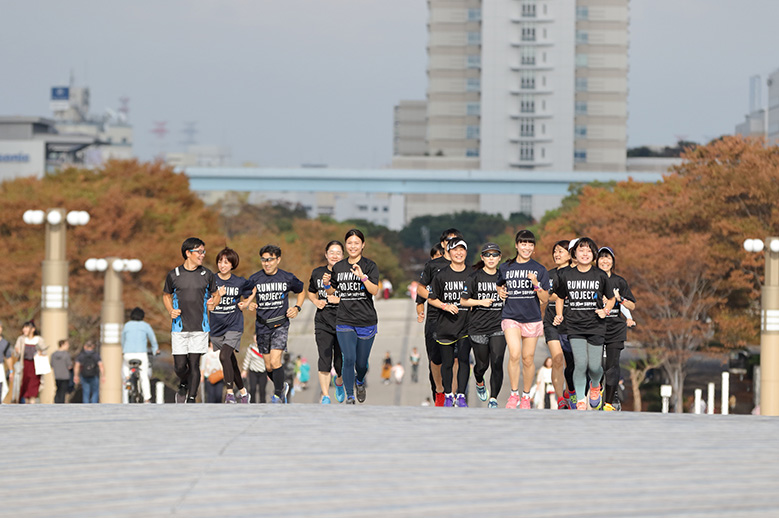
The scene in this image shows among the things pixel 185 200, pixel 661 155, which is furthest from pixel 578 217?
pixel 661 155

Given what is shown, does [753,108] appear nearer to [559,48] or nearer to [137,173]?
[559,48]

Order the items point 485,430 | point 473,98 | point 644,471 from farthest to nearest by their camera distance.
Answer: point 473,98 → point 485,430 → point 644,471

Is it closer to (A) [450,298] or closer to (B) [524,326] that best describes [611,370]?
(B) [524,326]

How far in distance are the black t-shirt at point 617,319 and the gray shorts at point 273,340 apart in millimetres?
3785

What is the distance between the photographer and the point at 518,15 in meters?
117

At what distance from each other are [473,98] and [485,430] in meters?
116

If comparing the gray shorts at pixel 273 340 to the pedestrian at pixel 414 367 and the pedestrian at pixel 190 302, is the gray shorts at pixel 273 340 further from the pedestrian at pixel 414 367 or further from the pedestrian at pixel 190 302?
the pedestrian at pixel 414 367

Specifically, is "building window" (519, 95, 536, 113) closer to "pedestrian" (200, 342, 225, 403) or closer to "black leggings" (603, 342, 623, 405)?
"pedestrian" (200, 342, 225, 403)

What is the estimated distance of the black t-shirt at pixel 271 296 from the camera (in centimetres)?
1231

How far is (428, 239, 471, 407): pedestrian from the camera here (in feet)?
38.8

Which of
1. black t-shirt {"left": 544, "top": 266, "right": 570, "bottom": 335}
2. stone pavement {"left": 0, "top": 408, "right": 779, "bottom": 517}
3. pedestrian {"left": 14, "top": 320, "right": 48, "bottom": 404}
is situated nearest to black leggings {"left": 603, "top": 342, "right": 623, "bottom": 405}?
black t-shirt {"left": 544, "top": 266, "right": 570, "bottom": 335}

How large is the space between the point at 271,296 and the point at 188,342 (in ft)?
3.59

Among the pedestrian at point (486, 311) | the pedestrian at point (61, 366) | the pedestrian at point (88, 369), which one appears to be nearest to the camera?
the pedestrian at point (486, 311)

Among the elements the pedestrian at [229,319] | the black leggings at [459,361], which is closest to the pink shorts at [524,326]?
the black leggings at [459,361]
